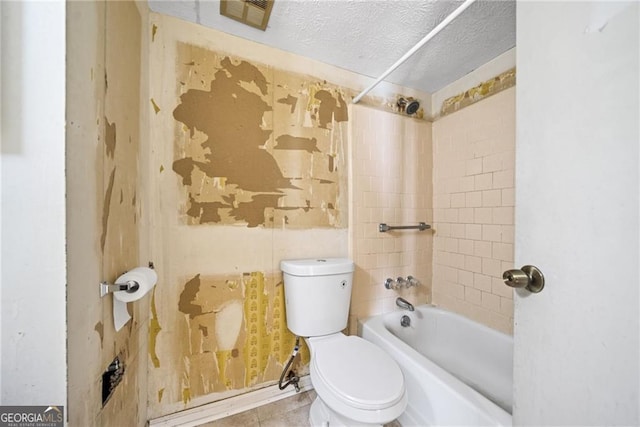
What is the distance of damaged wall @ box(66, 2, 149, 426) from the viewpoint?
0.57m

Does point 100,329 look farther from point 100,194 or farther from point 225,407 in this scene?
point 225,407

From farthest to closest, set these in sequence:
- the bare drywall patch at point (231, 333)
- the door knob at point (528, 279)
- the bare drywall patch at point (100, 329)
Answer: the bare drywall patch at point (231, 333)
the bare drywall patch at point (100, 329)
the door knob at point (528, 279)

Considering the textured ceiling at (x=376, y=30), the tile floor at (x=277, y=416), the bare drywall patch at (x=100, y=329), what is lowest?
the tile floor at (x=277, y=416)

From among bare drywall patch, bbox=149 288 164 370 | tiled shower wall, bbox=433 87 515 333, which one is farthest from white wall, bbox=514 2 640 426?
bare drywall patch, bbox=149 288 164 370

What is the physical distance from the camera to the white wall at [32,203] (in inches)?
20.2

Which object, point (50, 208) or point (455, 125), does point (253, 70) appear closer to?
point (50, 208)

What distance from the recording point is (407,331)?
1578 mm

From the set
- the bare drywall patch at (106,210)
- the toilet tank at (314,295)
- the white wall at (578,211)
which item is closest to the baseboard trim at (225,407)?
the toilet tank at (314,295)

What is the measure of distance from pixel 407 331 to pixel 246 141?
5.37ft

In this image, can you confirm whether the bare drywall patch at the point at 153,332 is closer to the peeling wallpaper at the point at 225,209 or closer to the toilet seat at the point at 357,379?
the peeling wallpaper at the point at 225,209

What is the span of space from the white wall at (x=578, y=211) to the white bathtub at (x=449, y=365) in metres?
0.34

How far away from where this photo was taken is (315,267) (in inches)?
47.1

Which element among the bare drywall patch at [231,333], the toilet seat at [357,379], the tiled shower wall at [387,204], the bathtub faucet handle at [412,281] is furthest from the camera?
the bathtub faucet handle at [412,281]

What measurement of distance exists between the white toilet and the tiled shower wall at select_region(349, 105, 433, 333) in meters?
0.30
